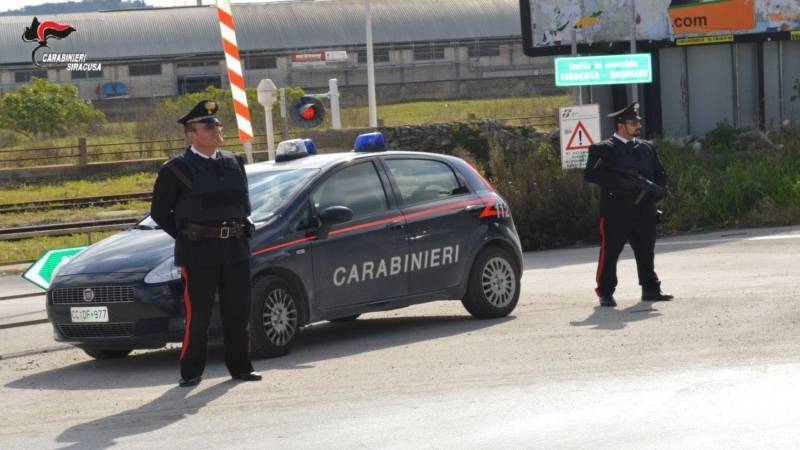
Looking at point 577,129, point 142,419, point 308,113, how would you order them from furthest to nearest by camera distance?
1. point 577,129
2. point 308,113
3. point 142,419

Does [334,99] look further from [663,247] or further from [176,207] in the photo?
[176,207]

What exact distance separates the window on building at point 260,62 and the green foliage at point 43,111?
704 inches

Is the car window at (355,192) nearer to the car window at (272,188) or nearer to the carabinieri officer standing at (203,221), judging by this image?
the car window at (272,188)

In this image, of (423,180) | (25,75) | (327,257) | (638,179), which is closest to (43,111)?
(25,75)

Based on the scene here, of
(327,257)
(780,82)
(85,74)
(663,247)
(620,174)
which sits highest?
(85,74)

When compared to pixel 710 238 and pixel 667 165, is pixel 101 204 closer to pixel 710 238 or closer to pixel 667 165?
pixel 667 165

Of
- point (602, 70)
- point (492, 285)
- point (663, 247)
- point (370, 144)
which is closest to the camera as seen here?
point (370, 144)

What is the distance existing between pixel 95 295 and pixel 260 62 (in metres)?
68.1

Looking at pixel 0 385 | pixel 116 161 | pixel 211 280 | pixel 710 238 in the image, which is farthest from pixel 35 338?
pixel 116 161

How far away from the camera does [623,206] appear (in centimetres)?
1248

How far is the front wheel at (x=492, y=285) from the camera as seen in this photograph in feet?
39.3

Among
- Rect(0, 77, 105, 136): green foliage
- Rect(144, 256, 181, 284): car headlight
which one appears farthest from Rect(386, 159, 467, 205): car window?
Rect(0, 77, 105, 136): green foliage

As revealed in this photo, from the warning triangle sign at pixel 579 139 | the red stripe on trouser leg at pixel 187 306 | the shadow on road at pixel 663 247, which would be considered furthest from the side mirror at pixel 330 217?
the warning triangle sign at pixel 579 139

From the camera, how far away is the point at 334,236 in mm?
10836
